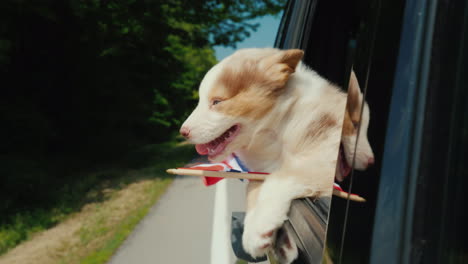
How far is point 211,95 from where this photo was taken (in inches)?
61.8

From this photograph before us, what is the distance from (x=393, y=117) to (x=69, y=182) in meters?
8.31

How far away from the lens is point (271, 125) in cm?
154

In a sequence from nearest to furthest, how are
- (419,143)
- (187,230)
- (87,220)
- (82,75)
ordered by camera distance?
(419,143) → (187,230) → (87,220) → (82,75)

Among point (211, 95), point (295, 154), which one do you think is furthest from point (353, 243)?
point (211, 95)

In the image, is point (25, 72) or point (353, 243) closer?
point (353, 243)

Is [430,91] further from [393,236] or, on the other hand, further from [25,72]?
[25,72]

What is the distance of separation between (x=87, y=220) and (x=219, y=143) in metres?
4.46

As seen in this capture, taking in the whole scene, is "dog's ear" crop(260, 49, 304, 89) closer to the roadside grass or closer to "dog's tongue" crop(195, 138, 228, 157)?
"dog's tongue" crop(195, 138, 228, 157)

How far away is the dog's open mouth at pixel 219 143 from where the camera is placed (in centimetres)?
149

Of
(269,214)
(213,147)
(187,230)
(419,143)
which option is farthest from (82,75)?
(419,143)

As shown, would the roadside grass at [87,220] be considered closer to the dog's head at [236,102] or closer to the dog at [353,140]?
the dog's head at [236,102]

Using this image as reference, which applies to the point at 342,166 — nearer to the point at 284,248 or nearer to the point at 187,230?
the point at 284,248

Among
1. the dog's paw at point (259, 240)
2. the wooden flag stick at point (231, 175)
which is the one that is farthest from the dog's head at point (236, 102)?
the dog's paw at point (259, 240)

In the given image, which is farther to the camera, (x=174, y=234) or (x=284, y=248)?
(x=174, y=234)
